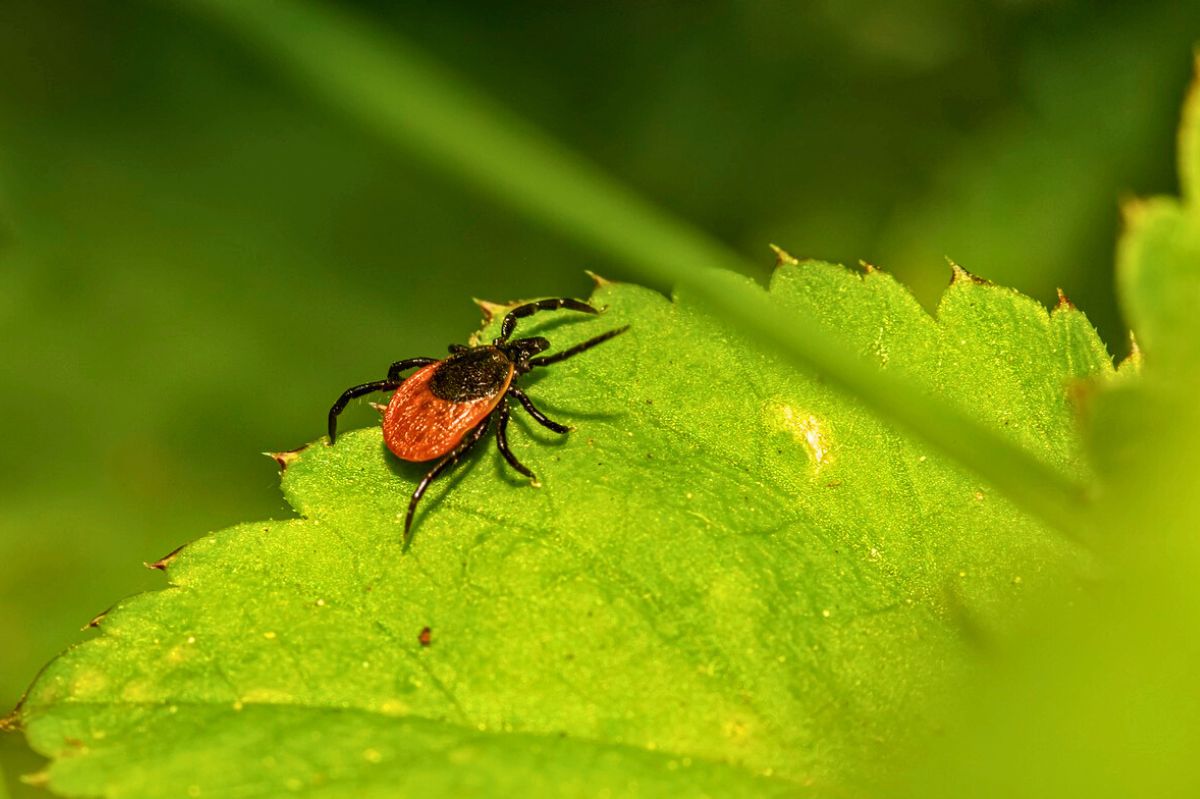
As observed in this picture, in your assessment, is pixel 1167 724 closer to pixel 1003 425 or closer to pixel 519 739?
pixel 519 739

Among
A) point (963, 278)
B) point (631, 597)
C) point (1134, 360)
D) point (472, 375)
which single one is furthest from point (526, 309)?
point (1134, 360)

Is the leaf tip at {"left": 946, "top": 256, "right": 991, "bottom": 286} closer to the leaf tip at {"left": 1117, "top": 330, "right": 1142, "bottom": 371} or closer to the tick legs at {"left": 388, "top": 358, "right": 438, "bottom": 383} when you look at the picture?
the leaf tip at {"left": 1117, "top": 330, "right": 1142, "bottom": 371}

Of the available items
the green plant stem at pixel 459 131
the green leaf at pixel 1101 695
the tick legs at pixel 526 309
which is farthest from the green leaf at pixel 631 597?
the green leaf at pixel 1101 695

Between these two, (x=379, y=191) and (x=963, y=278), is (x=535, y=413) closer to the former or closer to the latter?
(x=963, y=278)

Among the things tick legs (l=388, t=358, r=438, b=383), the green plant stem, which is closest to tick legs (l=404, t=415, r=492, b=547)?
tick legs (l=388, t=358, r=438, b=383)

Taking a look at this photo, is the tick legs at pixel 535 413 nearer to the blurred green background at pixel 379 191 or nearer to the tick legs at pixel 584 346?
the tick legs at pixel 584 346
